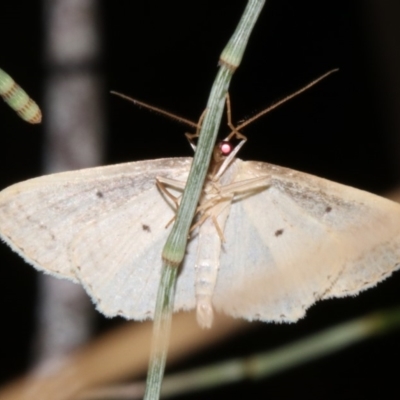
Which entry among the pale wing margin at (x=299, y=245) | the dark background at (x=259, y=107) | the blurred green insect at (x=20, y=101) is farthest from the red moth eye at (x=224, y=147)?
the dark background at (x=259, y=107)

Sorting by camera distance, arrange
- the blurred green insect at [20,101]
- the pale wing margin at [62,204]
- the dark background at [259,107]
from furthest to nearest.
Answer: the dark background at [259,107], the pale wing margin at [62,204], the blurred green insect at [20,101]

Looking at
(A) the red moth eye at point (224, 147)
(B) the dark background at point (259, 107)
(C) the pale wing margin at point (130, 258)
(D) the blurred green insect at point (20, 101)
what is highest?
(D) the blurred green insect at point (20, 101)

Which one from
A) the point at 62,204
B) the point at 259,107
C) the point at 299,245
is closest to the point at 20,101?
the point at 62,204

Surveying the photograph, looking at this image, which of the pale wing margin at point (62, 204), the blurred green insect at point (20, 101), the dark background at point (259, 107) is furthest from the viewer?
the dark background at point (259, 107)

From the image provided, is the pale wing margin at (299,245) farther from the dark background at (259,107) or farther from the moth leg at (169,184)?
the dark background at (259,107)

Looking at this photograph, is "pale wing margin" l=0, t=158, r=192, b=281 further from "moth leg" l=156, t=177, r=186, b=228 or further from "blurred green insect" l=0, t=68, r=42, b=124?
"blurred green insect" l=0, t=68, r=42, b=124

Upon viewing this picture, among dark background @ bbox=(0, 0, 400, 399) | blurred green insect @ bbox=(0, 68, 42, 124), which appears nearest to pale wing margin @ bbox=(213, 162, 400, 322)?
blurred green insect @ bbox=(0, 68, 42, 124)

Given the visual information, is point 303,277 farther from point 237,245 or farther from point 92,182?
point 92,182

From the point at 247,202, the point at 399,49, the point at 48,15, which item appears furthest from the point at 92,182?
the point at 48,15
